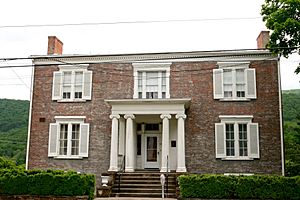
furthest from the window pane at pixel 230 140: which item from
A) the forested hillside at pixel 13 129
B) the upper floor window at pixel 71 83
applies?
the forested hillside at pixel 13 129

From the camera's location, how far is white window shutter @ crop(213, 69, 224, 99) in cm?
2170

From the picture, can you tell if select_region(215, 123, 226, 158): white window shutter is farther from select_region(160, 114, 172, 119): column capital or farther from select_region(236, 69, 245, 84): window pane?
select_region(160, 114, 172, 119): column capital

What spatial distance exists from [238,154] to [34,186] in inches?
426

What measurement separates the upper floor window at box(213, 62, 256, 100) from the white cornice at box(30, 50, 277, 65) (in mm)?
467

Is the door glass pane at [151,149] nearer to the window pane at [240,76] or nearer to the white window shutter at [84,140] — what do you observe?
the white window shutter at [84,140]

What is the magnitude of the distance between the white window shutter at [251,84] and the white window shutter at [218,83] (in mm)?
1431

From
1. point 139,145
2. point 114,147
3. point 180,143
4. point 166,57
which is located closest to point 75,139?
point 114,147

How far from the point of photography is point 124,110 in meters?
20.7

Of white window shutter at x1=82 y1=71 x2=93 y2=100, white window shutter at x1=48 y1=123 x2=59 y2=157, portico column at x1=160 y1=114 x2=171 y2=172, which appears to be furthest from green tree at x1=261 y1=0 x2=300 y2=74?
white window shutter at x1=48 y1=123 x2=59 y2=157

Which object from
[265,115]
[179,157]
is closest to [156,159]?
[179,157]

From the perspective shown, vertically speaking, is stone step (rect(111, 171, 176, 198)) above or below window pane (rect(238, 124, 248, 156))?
below

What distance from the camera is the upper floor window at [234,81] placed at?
2158 centimetres

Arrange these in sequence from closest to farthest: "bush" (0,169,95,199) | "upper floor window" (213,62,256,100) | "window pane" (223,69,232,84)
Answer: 1. "bush" (0,169,95,199)
2. "upper floor window" (213,62,256,100)
3. "window pane" (223,69,232,84)

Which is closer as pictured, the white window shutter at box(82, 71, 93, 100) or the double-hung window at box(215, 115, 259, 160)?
the double-hung window at box(215, 115, 259, 160)
